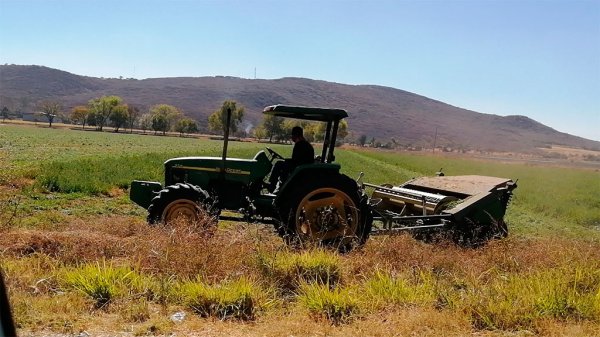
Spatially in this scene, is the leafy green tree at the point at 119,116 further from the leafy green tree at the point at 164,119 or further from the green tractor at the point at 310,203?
the green tractor at the point at 310,203

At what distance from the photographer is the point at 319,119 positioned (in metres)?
7.81

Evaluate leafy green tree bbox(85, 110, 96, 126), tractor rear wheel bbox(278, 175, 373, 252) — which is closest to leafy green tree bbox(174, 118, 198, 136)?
leafy green tree bbox(85, 110, 96, 126)

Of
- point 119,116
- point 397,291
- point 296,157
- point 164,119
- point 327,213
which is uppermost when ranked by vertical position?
point 164,119

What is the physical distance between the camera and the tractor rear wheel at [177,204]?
7.20 metres

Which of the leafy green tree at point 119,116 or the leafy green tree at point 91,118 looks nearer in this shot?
the leafy green tree at point 119,116

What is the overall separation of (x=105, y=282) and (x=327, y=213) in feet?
11.2

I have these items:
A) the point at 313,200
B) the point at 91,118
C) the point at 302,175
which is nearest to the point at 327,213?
the point at 313,200

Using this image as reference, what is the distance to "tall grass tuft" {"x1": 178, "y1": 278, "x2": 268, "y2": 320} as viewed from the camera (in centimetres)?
440

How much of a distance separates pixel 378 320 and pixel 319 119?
405 cm

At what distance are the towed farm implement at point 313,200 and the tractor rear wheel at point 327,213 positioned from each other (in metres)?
0.01

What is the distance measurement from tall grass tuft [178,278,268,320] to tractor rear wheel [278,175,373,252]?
2418 millimetres

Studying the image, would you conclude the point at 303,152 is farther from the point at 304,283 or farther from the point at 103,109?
the point at 103,109

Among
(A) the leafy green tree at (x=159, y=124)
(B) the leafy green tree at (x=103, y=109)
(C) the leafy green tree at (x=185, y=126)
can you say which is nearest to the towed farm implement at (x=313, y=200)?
(A) the leafy green tree at (x=159, y=124)

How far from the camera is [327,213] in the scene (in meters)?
7.18
